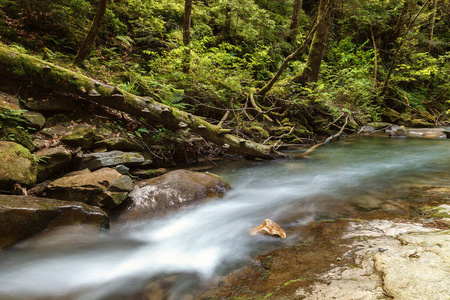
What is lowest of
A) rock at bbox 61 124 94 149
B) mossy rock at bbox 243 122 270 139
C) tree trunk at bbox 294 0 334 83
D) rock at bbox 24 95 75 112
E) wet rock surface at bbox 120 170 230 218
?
wet rock surface at bbox 120 170 230 218

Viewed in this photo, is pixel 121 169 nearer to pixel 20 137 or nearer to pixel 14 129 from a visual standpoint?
pixel 20 137

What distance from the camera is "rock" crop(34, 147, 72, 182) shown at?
391 cm

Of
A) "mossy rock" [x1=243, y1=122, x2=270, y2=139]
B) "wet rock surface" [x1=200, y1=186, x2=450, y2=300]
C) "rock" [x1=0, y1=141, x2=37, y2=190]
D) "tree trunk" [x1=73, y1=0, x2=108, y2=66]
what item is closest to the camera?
"wet rock surface" [x1=200, y1=186, x2=450, y2=300]

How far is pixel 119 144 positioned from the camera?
17.7 feet

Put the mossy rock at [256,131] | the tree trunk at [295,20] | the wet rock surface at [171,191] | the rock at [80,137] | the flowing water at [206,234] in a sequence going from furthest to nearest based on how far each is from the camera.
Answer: the tree trunk at [295,20], the mossy rock at [256,131], the rock at [80,137], the wet rock surface at [171,191], the flowing water at [206,234]

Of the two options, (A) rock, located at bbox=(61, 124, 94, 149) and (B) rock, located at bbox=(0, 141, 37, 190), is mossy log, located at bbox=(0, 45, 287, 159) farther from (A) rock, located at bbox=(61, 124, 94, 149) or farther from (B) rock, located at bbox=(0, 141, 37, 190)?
(B) rock, located at bbox=(0, 141, 37, 190)

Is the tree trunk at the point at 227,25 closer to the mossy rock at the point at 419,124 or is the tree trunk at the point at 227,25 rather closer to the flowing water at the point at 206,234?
the flowing water at the point at 206,234

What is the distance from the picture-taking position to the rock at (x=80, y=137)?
4.67 meters

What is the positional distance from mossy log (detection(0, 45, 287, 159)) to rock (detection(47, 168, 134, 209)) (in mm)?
2004

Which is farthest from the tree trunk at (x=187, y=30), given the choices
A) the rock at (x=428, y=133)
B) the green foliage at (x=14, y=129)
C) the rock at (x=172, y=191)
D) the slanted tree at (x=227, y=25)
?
the rock at (x=428, y=133)

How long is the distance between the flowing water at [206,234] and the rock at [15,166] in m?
1.07

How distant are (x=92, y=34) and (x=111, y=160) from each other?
4.04 metres

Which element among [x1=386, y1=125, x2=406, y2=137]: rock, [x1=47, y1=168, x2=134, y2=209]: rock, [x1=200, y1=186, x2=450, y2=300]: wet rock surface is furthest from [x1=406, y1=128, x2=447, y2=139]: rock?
[x1=47, y1=168, x2=134, y2=209]: rock

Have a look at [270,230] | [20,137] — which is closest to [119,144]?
[20,137]
